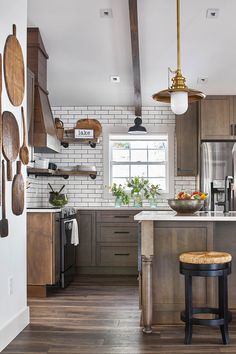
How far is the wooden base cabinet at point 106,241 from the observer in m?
6.67

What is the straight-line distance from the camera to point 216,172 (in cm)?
677

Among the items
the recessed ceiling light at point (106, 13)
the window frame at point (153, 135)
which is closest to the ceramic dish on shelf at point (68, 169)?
the window frame at point (153, 135)

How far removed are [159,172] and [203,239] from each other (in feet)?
11.5

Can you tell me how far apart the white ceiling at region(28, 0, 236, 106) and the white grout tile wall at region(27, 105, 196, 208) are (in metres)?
0.26

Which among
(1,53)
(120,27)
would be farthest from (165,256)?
(120,27)

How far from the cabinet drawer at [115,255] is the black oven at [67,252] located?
0.54 meters

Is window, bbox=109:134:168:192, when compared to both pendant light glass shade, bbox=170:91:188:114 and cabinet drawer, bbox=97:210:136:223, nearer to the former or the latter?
cabinet drawer, bbox=97:210:136:223

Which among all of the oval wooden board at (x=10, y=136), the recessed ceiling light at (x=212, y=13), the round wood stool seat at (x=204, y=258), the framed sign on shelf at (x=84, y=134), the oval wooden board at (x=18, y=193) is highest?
the recessed ceiling light at (x=212, y=13)

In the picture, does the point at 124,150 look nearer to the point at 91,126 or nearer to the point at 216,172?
the point at 91,126

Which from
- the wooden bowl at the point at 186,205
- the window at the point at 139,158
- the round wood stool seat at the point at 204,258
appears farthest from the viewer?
the window at the point at 139,158

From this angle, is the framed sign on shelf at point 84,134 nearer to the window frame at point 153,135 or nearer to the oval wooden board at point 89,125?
the oval wooden board at point 89,125

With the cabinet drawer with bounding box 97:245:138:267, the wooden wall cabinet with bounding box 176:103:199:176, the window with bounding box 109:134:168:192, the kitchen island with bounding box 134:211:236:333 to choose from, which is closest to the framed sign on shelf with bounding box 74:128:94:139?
the window with bounding box 109:134:168:192

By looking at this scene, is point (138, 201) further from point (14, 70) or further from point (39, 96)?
point (14, 70)

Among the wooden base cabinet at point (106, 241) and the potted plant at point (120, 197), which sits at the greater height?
the potted plant at point (120, 197)
